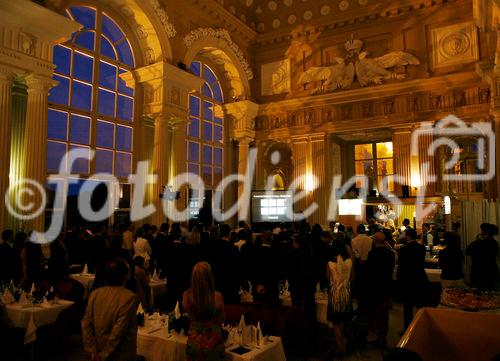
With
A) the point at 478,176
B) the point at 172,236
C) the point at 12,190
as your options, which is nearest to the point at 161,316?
the point at 172,236

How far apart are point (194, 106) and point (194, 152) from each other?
1779 millimetres

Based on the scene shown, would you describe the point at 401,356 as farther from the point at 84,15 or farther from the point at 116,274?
the point at 84,15

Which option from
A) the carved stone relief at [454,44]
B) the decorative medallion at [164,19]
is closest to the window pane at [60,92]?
the decorative medallion at [164,19]

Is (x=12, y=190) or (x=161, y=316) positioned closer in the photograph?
(x=161, y=316)

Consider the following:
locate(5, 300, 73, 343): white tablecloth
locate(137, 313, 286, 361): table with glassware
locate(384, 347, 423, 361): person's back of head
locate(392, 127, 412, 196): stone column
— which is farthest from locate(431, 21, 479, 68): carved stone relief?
locate(384, 347, 423, 361): person's back of head

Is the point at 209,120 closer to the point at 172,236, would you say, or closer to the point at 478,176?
the point at 172,236

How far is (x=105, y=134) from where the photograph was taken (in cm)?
1170

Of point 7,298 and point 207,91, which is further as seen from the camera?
point 207,91

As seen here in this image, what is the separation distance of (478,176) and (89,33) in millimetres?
13507

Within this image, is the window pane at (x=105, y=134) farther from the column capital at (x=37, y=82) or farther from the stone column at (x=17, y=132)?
the column capital at (x=37, y=82)

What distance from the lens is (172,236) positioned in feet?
25.0

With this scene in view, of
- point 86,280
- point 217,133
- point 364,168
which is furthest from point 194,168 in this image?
point 364,168

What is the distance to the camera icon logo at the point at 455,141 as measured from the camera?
13094 mm

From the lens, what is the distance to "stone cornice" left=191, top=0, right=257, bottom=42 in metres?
14.4
